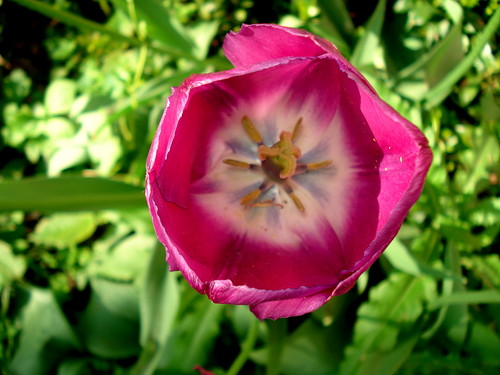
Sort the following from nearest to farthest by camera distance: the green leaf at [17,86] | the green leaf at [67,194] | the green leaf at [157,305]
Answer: the green leaf at [67,194] < the green leaf at [157,305] < the green leaf at [17,86]

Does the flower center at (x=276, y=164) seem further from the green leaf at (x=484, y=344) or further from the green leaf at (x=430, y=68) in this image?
the green leaf at (x=484, y=344)

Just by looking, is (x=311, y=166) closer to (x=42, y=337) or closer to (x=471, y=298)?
(x=471, y=298)

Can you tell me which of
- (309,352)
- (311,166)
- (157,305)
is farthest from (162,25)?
(309,352)

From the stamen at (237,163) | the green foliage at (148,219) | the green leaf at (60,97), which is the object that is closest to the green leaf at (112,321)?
the green foliage at (148,219)

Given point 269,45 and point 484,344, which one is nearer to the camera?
point 269,45

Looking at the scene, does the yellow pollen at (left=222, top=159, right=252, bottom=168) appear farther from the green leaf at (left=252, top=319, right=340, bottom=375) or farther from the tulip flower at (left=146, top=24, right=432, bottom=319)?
the green leaf at (left=252, top=319, right=340, bottom=375)

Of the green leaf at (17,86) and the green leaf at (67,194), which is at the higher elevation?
the green leaf at (67,194)
